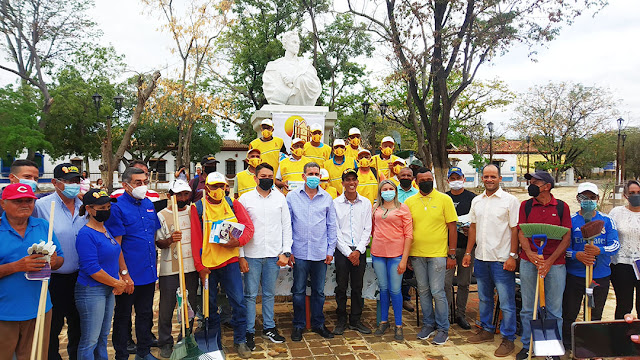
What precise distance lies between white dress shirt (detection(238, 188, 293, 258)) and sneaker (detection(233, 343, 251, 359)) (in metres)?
0.94

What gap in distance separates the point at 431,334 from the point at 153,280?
124 inches

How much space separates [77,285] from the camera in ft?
12.1

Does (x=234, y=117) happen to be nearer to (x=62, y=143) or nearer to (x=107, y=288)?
(x=62, y=143)

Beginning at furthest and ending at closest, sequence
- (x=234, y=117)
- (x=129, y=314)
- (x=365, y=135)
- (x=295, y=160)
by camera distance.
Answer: (x=365, y=135)
(x=234, y=117)
(x=295, y=160)
(x=129, y=314)

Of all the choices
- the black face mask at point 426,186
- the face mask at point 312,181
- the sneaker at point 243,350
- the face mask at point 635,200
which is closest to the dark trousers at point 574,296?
the face mask at point 635,200

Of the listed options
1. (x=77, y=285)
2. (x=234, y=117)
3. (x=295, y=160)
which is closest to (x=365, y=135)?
(x=234, y=117)

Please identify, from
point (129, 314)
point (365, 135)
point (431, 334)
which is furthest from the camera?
point (365, 135)

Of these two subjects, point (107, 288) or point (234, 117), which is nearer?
point (107, 288)

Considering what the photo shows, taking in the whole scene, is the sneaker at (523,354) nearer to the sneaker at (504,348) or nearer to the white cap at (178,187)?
the sneaker at (504,348)

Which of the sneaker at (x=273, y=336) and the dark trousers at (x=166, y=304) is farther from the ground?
the dark trousers at (x=166, y=304)

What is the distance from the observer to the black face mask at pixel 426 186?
4.99m

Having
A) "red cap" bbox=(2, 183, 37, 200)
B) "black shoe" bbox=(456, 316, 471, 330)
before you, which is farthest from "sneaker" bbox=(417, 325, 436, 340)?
"red cap" bbox=(2, 183, 37, 200)

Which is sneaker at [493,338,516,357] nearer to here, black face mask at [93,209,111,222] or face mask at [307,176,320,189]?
face mask at [307,176,320,189]

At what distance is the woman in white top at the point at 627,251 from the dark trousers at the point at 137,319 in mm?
4870
